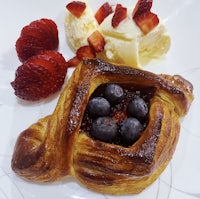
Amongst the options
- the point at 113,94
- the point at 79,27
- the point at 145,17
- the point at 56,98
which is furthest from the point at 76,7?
the point at 113,94

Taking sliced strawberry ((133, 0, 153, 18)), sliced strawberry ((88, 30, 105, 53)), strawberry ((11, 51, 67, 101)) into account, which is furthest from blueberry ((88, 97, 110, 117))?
sliced strawberry ((133, 0, 153, 18))

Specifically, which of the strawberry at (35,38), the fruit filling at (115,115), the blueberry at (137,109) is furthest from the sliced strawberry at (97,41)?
the blueberry at (137,109)

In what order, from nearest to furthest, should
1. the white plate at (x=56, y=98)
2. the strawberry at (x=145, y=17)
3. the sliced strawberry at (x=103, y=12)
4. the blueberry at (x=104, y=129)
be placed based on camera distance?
the blueberry at (x=104, y=129)
the white plate at (x=56, y=98)
the strawberry at (x=145, y=17)
the sliced strawberry at (x=103, y=12)

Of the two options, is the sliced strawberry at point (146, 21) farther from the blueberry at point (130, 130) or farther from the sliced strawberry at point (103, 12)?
the blueberry at point (130, 130)

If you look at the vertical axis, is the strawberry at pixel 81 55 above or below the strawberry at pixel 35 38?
below

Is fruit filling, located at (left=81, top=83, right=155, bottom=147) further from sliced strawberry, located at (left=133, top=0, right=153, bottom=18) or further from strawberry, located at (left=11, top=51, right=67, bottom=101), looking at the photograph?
sliced strawberry, located at (left=133, top=0, right=153, bottom=18)

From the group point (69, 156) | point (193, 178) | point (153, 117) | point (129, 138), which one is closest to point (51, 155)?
point (69, 156)

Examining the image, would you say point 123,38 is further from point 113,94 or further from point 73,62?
point 113,94
